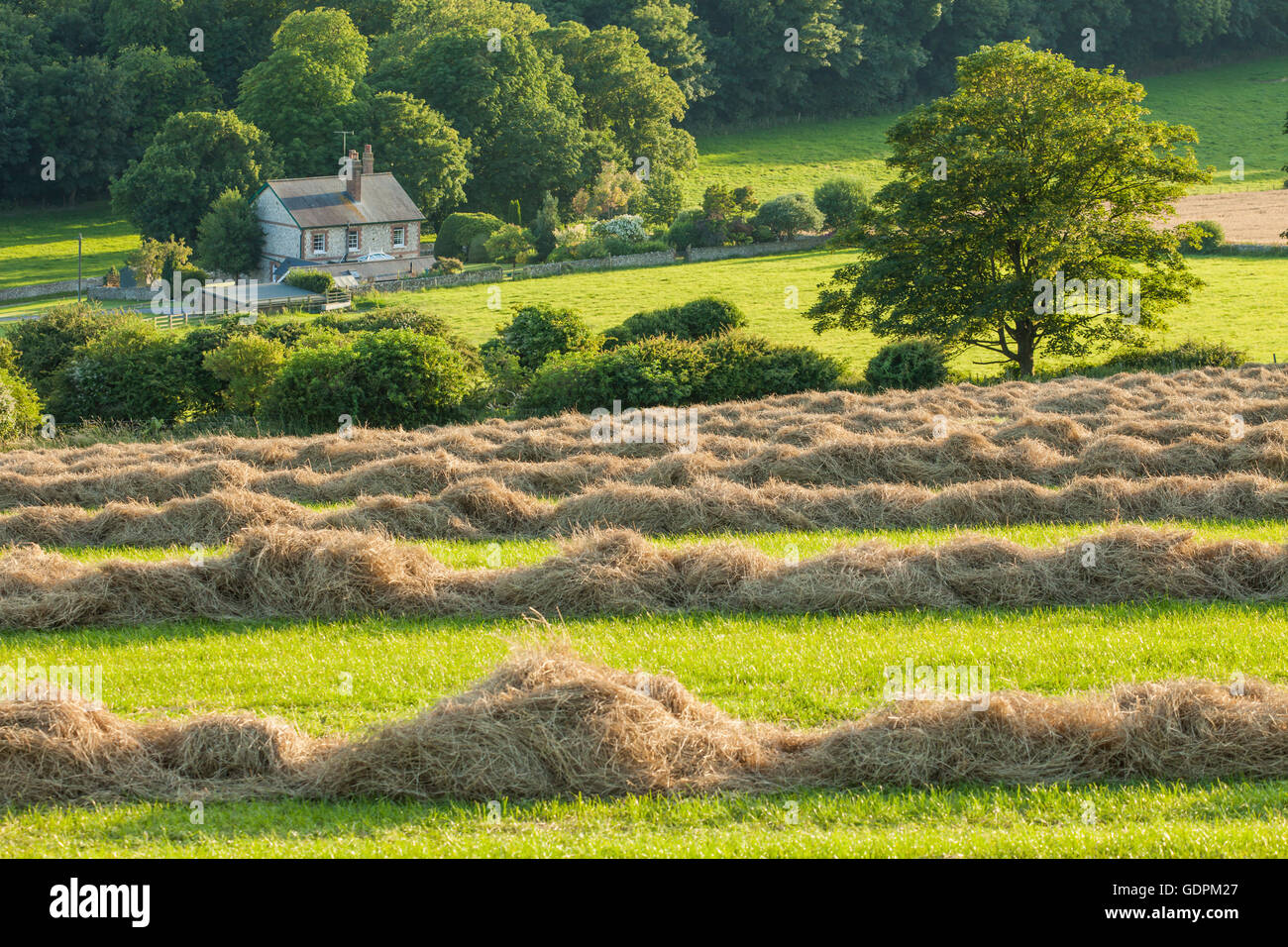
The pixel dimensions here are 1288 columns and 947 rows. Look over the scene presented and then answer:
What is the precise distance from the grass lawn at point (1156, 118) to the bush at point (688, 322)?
4637 centimetres

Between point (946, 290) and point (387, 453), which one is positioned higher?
point (946, 290)

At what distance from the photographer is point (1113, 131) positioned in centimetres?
3300

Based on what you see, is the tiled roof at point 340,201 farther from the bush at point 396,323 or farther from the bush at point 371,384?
the bush at point 371,384

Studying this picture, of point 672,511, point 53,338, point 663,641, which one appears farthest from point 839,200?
point 663,641

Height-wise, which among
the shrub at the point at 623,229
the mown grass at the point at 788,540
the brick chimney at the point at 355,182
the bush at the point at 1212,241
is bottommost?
the mown grass at the point at 788,540

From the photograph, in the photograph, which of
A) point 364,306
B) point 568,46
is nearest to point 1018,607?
point 364,306

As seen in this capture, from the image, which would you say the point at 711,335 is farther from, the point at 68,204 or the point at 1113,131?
A: the point at 68,204

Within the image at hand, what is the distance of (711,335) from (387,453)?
14817 mm

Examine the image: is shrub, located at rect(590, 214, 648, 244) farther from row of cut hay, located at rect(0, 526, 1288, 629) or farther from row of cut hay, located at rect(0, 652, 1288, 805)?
row of cut hay, located at rect(0, 652, 1288, 805)

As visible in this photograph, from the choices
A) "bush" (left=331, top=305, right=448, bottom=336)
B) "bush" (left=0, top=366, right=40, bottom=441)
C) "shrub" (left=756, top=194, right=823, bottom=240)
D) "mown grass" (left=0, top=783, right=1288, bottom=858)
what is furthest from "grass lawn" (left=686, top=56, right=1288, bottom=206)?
"mown grass" (left=0, top=783, right=1288, bottom=858)

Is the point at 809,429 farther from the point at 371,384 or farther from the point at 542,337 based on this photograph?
the point at 542,337

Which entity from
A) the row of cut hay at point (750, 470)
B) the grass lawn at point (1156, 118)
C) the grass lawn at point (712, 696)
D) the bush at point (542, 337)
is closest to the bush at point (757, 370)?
the bush at point (542, 337)

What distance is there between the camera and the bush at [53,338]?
111 ft

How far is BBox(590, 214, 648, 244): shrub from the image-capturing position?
69.1m
